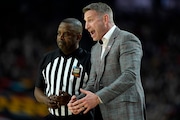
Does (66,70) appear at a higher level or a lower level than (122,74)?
lower

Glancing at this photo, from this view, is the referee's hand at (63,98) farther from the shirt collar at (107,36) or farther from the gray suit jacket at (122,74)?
the shirt collar at (107,36)

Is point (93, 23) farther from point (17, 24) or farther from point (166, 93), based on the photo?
point (17, 24)

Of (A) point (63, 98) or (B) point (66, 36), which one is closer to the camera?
(A) point (63, 98)

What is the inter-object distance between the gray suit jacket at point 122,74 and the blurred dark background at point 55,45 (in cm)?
495

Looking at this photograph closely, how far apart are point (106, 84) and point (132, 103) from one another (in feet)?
0.69

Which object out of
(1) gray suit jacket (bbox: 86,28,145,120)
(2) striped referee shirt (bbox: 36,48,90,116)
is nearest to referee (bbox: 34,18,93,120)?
(2) striped referee shirt (bbox: 36,48,90,116)

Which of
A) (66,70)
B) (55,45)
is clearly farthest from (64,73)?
(55,45)

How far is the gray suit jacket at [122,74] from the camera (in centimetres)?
286

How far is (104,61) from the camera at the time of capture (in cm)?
302

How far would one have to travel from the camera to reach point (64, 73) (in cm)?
345

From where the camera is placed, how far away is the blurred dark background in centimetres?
911

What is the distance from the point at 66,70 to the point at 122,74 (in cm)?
73

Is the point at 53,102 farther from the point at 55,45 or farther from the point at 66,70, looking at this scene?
the point at 55,45

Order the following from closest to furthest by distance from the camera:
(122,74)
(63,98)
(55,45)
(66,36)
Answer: (122,74) → (63,98) → (66,36) → (55,45)
